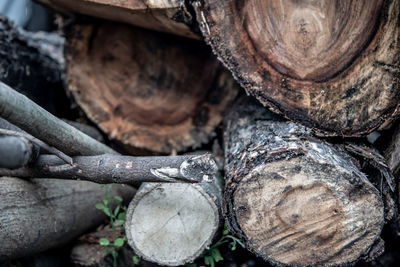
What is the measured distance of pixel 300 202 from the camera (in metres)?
1.62

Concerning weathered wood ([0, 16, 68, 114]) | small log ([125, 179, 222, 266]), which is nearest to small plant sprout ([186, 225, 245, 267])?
small log ([125, 179, 222, 266])

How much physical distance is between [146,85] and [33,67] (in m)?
0.74

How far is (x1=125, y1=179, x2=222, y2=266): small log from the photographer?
180 cm

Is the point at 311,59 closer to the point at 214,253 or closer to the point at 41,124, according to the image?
the point at 214,253

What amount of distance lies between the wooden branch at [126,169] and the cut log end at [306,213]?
0.21 meters

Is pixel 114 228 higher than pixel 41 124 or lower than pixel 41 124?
lower

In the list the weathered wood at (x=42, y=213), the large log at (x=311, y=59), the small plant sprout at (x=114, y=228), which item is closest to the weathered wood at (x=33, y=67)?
the weathered wood at (x=42, y=213)

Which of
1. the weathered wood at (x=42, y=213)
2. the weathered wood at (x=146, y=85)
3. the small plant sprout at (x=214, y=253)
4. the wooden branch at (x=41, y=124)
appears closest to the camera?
the wooden branch at (x=41, y=124)

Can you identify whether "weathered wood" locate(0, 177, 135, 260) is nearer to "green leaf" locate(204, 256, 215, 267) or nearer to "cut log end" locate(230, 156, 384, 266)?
"green leaf" locate(204, 256, 215, 267)

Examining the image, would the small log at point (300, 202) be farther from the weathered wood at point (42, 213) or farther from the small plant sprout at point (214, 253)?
the weathered wood at point (42, 213)

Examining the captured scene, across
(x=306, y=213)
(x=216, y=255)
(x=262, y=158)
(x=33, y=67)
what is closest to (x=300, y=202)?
(x=306, y=213)

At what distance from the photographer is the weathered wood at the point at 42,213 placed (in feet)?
5.56

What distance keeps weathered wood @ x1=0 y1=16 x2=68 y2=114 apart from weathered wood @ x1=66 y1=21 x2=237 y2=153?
0.78 feet

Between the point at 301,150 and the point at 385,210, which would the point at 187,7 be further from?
the point at 385,210
